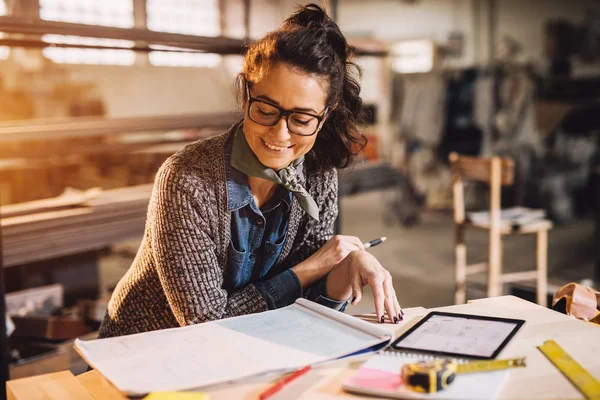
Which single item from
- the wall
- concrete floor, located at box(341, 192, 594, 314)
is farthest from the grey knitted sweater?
the wall

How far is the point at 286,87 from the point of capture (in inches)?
51.3

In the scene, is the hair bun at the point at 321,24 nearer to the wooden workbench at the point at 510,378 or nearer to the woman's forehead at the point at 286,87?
the woman's forehead at the point at 286,87

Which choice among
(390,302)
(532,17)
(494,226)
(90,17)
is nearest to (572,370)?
(390,302)

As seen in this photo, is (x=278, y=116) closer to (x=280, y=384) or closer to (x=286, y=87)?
(x=286, y=87)

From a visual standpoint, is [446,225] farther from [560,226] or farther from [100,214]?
[100,214]

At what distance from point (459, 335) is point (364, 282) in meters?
0.27

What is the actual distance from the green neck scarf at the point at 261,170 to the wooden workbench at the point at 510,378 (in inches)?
16.5

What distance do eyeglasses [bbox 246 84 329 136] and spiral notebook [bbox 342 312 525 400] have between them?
0.49 m

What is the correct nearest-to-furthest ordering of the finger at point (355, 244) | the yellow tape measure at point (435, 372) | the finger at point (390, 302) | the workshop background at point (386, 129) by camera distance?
1. the yellow tape measure at point (435, 372)
2. the finger at point (390, 302)
3. the finger at point (355, 244)
4. the workshop background at point (386, 129)

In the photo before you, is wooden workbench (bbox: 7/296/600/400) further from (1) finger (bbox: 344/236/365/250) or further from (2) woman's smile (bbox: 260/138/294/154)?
(2) woman's smile (bbox: 260/138/294/154)

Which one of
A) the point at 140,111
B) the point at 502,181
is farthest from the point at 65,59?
the point at 502,181

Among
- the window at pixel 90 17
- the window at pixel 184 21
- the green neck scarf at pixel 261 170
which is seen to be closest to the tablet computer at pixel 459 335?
the green neck scarf at pixel 261 170

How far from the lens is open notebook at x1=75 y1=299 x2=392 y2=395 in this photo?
3.17ft

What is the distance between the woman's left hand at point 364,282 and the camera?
4.21ft
